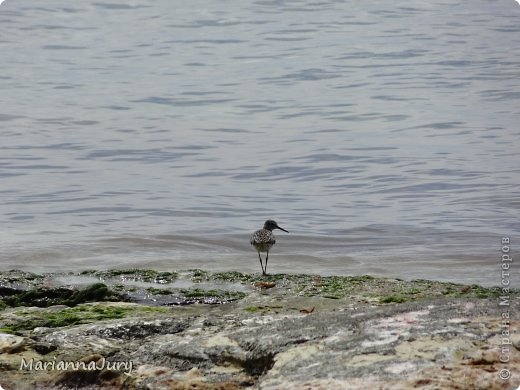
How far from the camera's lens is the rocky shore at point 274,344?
4.60 metres

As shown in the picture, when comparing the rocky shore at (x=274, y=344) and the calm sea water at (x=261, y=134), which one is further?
the calm sea water at (x=261, y=134)

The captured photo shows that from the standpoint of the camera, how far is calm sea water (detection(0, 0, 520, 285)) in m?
11.9

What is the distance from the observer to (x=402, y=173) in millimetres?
15602

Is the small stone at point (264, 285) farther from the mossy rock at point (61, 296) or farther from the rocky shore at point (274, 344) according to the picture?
the rocky shore at point (274, 344)

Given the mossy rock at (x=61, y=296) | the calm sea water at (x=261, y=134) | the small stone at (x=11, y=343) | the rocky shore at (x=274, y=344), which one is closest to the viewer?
the rocky shore at (x=274, y=344)

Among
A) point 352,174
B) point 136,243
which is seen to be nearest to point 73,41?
point 352,174

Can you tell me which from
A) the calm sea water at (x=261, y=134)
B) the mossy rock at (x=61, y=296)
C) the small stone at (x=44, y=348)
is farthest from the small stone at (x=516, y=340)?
the calm sea water at (x=261, y=134)

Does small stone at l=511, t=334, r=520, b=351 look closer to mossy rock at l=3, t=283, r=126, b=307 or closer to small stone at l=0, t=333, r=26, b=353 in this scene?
small stone at l=0, t=333, r=26, b=353

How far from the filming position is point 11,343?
5613mm

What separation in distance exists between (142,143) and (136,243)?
240 inches

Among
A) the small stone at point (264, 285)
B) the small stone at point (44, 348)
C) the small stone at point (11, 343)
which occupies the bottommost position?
the small stone at point (264, 285)

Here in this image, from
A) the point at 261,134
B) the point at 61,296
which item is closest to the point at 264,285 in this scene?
the point at 61,296

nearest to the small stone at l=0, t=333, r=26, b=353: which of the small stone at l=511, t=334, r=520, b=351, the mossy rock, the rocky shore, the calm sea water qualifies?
the rocky shore

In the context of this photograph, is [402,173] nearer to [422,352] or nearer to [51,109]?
[51,109]
